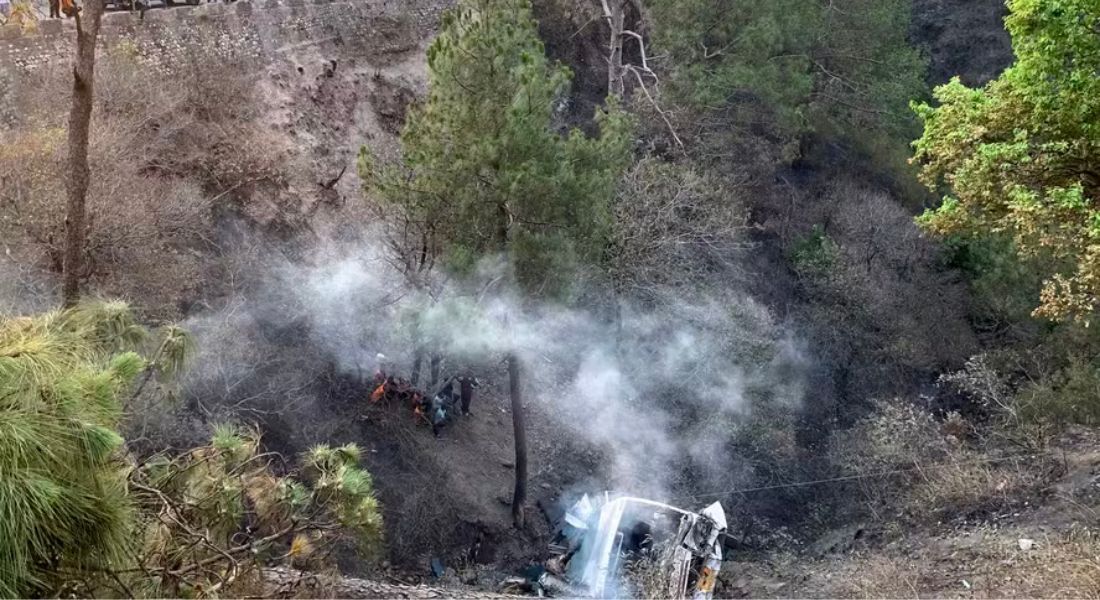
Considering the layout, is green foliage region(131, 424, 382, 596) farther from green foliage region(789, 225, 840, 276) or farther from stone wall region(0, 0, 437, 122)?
green foliage region(789, 225, 840, 276)

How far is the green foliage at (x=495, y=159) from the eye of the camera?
→ 1119 centimetres

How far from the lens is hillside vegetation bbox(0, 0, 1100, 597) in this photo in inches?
286

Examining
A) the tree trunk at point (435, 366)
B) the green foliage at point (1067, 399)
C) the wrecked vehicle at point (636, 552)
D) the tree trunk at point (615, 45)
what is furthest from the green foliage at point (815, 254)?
the tree trunk at point (435, 366)

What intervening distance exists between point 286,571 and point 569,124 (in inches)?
638

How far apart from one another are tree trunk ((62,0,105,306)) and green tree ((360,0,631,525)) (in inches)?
138

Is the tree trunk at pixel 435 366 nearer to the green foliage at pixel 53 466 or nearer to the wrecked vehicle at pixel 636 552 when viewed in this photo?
the wrecked vehicle at pixel 636 552

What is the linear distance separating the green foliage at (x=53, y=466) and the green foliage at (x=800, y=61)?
52.9 feet

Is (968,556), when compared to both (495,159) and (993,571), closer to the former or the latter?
(993,571)

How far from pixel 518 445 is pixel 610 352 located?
4066 millimetres

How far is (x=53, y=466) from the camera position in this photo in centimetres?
412

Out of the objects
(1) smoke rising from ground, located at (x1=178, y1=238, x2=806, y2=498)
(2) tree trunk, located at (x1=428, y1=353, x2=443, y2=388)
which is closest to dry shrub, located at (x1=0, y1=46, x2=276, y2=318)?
(1) smoke rising from ground, located at (x1=178, y1=238, x2=806, y2=498)

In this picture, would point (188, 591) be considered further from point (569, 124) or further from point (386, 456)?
point (569, 124)

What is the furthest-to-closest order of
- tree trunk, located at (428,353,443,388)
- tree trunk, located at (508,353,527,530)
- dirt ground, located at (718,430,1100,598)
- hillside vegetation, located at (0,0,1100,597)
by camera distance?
1. tree trunk, located at (428,353,443,388)
2. tree trunk, located at (508,353,527,530)
3. dirt ground, located at (718,430,1100,598)
4. hillside vegetation, located at (0,0,1100,597)

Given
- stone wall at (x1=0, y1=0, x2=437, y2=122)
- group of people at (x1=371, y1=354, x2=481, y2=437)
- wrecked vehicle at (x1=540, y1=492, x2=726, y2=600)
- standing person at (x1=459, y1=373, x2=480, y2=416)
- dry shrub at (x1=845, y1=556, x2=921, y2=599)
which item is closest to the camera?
dry shrub at (x1=845, y1=556, x2=921, y2=599)
